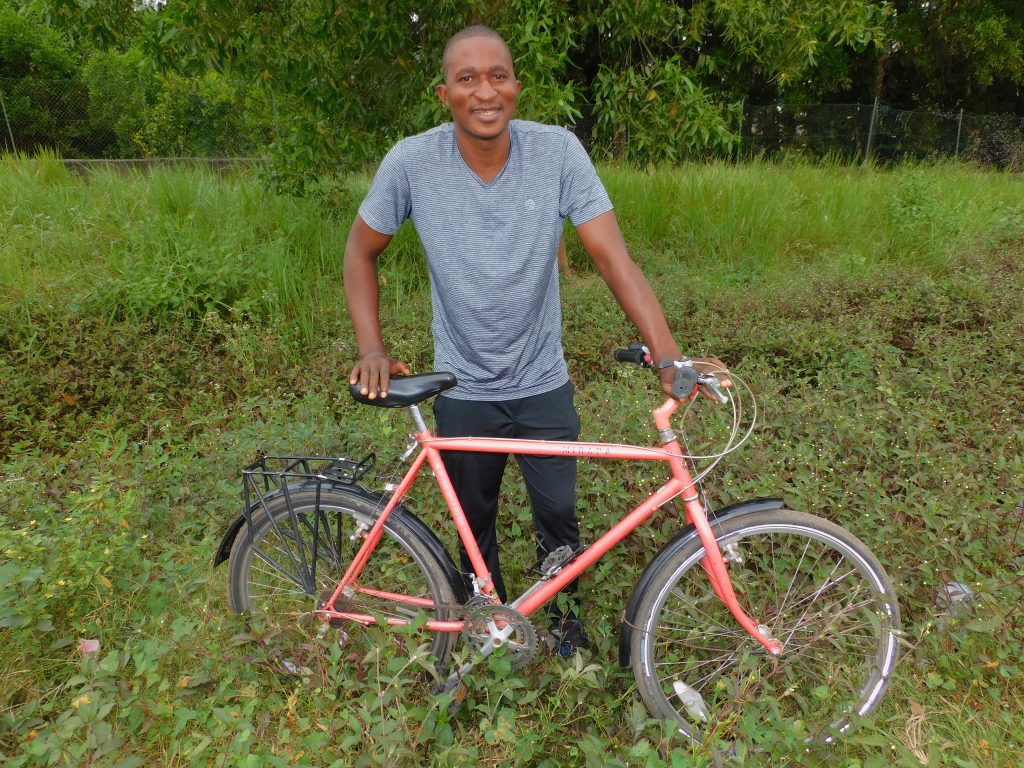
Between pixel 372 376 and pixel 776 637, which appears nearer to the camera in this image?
pixel 372 376

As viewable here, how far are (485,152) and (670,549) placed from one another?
1.39 metres

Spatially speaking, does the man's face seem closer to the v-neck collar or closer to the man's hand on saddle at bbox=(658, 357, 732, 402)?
the v-neck collar

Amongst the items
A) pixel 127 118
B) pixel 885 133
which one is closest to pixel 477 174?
pixel 885 133

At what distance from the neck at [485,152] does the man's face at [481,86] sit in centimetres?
3

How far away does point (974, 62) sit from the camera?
16.4 m

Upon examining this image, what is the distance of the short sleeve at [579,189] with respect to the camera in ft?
7.36

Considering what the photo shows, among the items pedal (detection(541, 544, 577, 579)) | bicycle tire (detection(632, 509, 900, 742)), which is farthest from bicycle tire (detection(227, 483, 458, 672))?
bicycle tire (detection(632, 509, 900, 742))

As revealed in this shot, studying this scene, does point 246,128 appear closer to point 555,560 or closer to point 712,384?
point 555,560

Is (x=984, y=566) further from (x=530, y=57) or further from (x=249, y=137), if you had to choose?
(x=249, y=137)

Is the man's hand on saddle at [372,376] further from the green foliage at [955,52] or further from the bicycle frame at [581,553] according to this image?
the green foliage at [955,52]

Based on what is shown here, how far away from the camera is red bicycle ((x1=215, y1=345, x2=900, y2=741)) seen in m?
2.26

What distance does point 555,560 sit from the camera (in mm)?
2455

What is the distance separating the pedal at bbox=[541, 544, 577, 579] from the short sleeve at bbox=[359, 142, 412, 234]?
1.22 meters

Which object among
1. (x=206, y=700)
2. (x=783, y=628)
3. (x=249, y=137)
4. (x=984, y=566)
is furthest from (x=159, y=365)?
(x=249, y=137)
